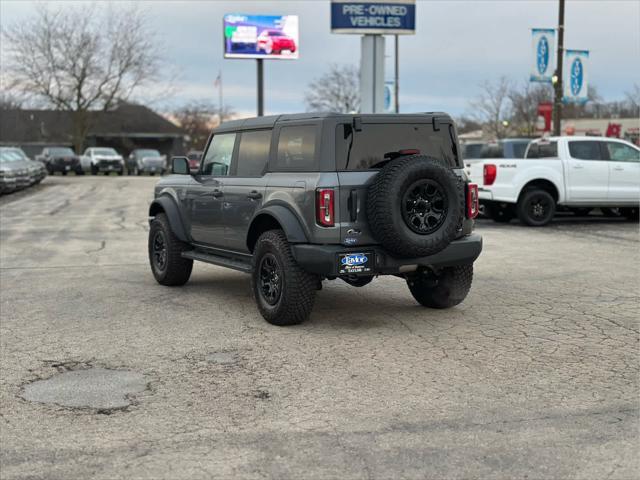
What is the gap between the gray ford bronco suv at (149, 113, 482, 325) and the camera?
6.62 meters

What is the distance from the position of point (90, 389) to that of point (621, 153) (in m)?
14.3

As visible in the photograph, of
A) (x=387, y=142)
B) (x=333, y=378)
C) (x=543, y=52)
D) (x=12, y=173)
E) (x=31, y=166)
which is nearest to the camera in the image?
(x=333, y=378)

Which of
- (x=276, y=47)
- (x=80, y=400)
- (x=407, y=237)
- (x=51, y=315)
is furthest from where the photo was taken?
(x=276, y=47)

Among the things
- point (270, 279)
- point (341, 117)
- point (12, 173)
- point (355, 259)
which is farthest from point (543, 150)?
point (12, 173)

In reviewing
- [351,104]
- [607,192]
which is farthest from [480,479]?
[351,104]

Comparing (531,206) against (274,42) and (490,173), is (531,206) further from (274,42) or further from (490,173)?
(274,42)

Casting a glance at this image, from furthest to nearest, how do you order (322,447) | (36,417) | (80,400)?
(80,400) < (36,417) < (322,447)

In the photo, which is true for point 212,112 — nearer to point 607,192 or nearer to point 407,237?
point 607,192

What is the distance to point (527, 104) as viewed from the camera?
206 ft

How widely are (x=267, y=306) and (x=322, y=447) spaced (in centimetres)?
308

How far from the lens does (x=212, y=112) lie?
9056 cm

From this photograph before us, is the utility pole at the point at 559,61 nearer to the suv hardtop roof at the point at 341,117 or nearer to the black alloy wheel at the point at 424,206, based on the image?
the suv hardtop roof at the point at 341,117

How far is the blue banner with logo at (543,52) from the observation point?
24.9 metres

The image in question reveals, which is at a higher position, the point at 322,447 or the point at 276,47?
the point at 276,47
